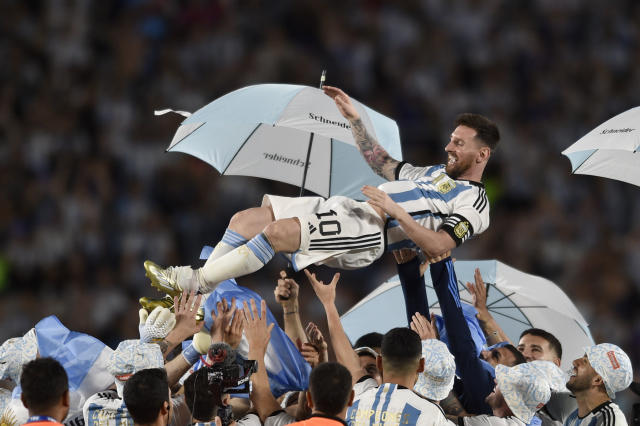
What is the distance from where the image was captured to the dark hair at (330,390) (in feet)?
14.0

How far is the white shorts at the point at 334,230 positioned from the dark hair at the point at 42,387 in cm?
199

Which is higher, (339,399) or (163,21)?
(163,21)

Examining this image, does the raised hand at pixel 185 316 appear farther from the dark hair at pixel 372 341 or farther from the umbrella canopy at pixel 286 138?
the umbrella canopy at pixel 286 138

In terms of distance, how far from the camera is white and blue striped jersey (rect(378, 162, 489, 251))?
616 centimetres

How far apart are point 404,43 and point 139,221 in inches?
222

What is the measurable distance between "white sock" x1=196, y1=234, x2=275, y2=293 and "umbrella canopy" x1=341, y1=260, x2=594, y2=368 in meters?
2.38

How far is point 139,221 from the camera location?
12.2m

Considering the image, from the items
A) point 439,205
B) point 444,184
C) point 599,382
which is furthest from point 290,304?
point 599,382

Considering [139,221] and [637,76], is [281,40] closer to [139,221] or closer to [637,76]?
[139,221]

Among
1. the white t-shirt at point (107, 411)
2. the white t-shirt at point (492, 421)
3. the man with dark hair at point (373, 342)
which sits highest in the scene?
the white t-shirt at point (107, 411)

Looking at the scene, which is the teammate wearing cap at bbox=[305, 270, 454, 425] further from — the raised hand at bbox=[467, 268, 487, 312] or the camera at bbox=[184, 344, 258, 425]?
the raised hand at bbox=[467, 268, 487, 312]

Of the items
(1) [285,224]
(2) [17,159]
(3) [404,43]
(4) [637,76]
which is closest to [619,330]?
(4) [637,76]

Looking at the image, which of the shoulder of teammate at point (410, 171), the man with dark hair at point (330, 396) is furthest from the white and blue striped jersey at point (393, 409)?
the shoulder of teammate at point (410, 171)

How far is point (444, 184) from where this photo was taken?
6414 mm
